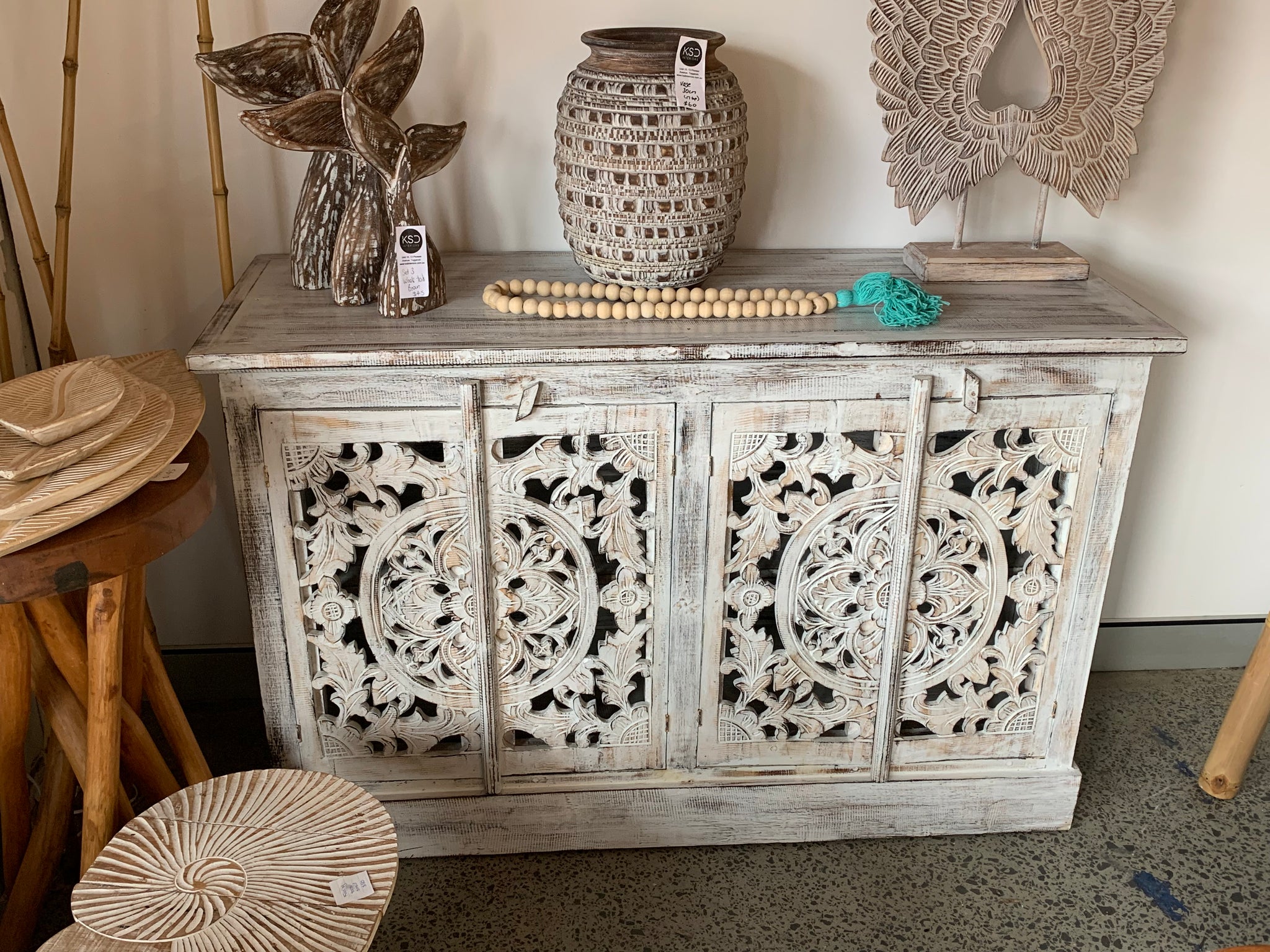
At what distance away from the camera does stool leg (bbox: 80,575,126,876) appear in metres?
1.27

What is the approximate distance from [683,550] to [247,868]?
0.71 m

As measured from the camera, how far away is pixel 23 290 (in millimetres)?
1767

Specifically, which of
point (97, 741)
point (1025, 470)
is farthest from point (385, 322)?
point (1025, 470)

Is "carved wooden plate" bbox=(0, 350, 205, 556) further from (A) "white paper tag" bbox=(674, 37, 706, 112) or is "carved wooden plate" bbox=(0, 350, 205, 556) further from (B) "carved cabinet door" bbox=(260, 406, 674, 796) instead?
(A) "white paper tag" bbox=(674, 37, 706, 112)

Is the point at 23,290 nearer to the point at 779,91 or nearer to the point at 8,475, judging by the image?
the point at 8,475

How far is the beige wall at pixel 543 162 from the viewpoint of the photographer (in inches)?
66.2

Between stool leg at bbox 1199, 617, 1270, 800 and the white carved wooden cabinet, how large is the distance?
33cm

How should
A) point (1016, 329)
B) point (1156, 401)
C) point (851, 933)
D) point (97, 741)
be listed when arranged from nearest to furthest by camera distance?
1. point (97, 741)
2. point (1016, 329)
3. point (851, 933)
4. point (1156, 401)

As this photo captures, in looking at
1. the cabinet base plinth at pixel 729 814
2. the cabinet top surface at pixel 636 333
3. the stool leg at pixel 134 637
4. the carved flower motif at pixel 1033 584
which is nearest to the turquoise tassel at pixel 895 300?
the cabinet top surface at pixel 636 333

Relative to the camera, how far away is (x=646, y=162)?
59.2 inches

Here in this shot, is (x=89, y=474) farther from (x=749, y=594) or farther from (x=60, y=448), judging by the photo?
(x=749, y=594)

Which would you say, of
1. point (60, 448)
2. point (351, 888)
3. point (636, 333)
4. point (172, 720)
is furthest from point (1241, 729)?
point (60, 448)

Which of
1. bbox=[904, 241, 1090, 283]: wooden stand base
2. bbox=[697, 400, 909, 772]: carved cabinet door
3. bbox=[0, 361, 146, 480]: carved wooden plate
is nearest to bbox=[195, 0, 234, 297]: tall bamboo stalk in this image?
bbox=[0, 361, 146, 480]: carved wooden plate

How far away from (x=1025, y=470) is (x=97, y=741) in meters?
1.36
